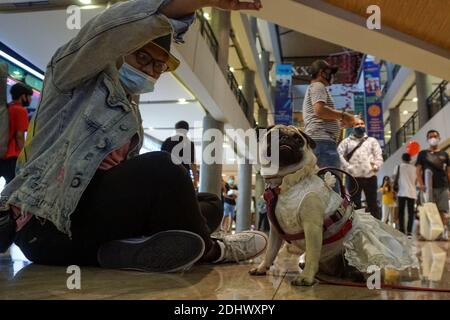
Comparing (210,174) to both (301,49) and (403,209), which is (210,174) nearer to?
(403,209)

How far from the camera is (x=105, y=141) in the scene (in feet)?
5.50

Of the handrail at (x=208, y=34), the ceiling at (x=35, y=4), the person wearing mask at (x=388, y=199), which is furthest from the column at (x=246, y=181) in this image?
the ceiling at (x=35, y=4)

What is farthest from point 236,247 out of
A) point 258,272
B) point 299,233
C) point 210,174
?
point 210,174

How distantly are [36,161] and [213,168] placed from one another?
8.23 m

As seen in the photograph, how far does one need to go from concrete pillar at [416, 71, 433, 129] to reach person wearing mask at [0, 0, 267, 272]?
1480 cm

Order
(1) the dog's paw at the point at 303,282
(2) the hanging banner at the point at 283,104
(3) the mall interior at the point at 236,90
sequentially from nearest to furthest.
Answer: (3) the mall interior at the point at 236,90 → (1) the dog's paw at the point at 303,282 → (2) the hanging banner at the point at 283,104

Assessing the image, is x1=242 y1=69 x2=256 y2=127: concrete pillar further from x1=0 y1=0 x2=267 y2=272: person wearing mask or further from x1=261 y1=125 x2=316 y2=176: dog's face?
x1=0 y1=0 x2=267 y2=272: person wearing mask

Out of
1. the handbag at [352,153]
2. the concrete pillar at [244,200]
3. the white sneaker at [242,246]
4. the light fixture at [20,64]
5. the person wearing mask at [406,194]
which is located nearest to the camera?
the white sneaker at [242,246]

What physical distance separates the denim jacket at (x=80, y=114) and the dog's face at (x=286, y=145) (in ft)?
2.14

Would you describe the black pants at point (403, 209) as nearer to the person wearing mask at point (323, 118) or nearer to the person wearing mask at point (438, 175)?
the person wearing mask at point (438, 175)

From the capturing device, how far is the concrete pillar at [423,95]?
1420 centimetres

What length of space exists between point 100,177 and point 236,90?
11791mm

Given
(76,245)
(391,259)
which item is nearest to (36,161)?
(76,245)
